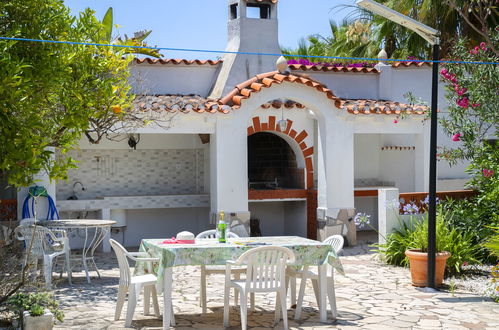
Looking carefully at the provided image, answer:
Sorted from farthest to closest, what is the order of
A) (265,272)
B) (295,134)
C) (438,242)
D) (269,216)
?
(269,216) < (295,134) < (438,242) < (265,272)

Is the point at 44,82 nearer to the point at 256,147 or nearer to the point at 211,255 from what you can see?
the point at 211,255

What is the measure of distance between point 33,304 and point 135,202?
831 cm

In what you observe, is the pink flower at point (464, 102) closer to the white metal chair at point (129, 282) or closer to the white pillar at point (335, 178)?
the white pillar at point (335, 178)

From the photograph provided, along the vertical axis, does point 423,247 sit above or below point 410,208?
below

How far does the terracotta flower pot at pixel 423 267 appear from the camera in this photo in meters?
10.8

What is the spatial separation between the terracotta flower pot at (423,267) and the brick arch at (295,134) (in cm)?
565

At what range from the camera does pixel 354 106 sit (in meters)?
15.8

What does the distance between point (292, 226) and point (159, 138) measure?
3949mm

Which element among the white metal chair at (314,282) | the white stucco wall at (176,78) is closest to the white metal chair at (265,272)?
the white metal chair at (314,282)

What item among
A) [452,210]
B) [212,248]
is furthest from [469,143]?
[212,248]

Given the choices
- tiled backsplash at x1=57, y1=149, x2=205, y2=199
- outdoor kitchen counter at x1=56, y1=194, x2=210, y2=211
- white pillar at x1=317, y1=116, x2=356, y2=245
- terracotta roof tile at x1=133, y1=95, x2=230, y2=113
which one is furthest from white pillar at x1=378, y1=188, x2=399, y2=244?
tiled backsplash at x1=57, y1=149, x2=205, y2=199

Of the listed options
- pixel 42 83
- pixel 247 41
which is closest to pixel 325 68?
pixel 247 41

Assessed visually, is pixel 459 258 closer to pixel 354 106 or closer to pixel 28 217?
pixel 354 106

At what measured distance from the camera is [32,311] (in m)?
7.26
